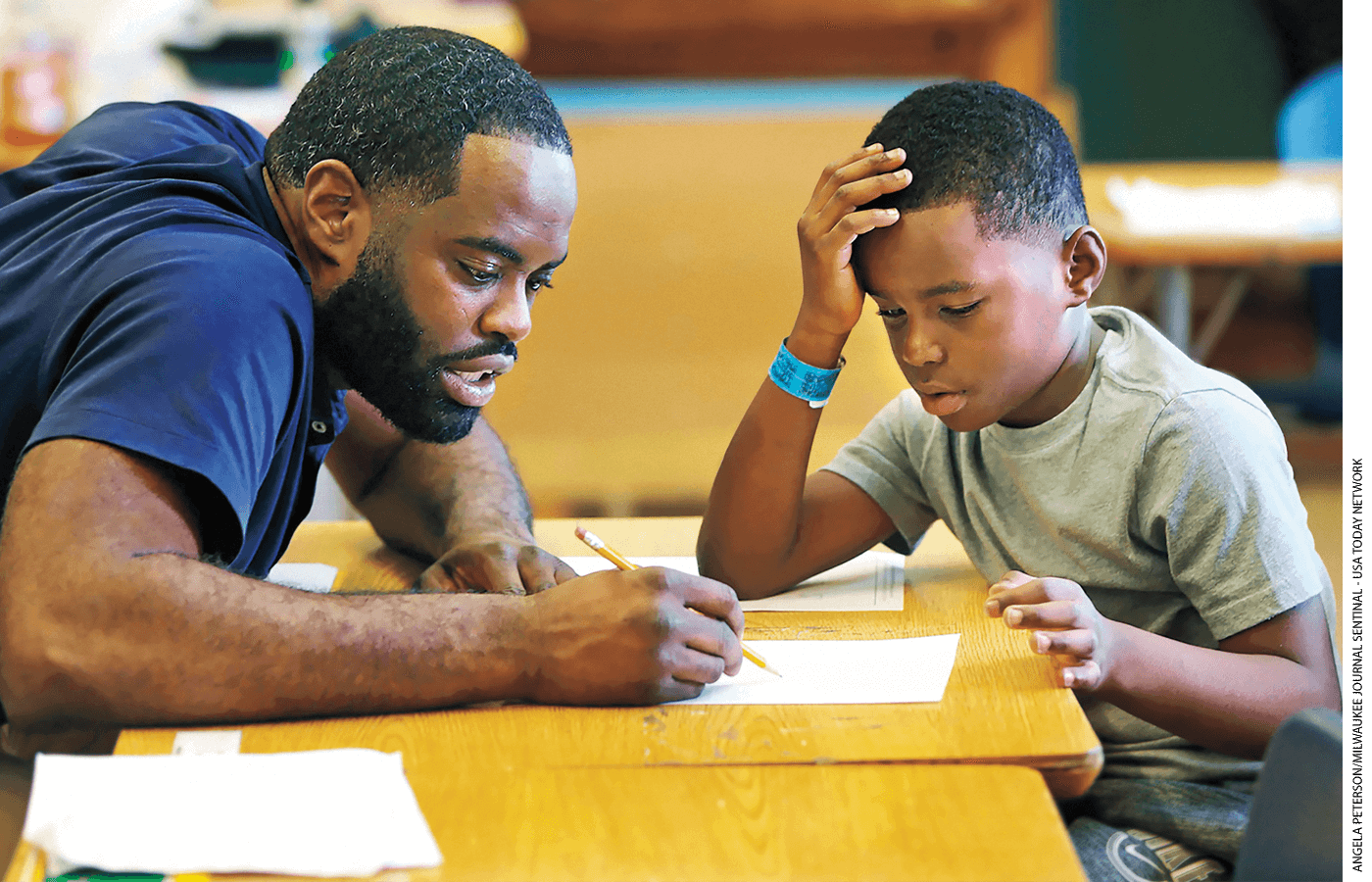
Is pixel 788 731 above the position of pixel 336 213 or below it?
below

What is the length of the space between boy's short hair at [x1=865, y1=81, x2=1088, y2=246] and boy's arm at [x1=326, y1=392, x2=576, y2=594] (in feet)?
1.75

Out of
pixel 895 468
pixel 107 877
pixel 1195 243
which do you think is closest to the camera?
pixel 107 877

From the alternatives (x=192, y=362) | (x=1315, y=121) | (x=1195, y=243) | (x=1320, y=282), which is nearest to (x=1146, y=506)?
(x=192, y=362)

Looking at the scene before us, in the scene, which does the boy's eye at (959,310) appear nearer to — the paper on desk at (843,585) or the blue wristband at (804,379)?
the blue wristband at (804,379)

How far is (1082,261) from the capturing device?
1331 millimetres

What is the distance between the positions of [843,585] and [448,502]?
1.56ft

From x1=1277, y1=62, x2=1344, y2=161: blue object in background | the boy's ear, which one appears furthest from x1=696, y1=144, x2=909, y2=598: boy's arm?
x1=1277, y1=62, x2=1344, y2=161: blue object in background

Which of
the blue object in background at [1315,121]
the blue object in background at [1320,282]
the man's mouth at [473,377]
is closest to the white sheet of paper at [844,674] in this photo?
the man's mouth at [473,377]

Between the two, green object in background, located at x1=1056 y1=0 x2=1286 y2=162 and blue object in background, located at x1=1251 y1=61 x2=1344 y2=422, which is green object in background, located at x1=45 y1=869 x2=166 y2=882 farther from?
green object in background, located at x1=1056 y1=0 x2=1286 y2=162

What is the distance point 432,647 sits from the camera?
1.01 meters

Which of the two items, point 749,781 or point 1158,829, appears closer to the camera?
point 749,781

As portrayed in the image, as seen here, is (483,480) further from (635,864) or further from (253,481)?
(635,864)

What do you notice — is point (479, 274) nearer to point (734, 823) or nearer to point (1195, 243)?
point (734, 823)

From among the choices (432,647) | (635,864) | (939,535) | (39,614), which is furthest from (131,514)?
(939,535)
